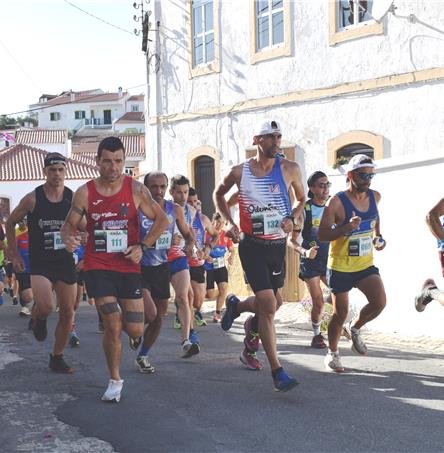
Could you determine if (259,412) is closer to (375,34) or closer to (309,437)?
(309,437)

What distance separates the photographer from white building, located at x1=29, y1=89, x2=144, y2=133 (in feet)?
398

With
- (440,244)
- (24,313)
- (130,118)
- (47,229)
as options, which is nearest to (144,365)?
(47,229)

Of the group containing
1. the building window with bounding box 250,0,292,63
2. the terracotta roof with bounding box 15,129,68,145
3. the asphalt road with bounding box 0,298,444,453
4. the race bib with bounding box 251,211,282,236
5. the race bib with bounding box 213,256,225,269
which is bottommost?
the asphalt road with bounding box 0,298,444,453

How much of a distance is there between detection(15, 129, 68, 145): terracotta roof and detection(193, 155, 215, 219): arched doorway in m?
60.3

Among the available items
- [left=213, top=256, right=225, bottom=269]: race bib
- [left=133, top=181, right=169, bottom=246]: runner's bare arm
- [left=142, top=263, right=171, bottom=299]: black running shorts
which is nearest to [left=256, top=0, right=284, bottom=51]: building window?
[left=213, top=256, right=225, bottom=269]: race bib

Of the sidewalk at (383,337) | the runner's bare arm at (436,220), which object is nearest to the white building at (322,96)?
the sidewalk at (383,337)

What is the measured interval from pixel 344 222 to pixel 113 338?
7.77ft

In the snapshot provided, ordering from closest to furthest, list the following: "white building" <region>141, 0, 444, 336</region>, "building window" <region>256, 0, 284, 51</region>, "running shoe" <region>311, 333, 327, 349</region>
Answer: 1. "running shoe" <region>311, 333, 327, 349</region>
2. "white building" <region>141, 0, 444, 336</region>
3. "building window" <region>256, 0, 284, 51</region>

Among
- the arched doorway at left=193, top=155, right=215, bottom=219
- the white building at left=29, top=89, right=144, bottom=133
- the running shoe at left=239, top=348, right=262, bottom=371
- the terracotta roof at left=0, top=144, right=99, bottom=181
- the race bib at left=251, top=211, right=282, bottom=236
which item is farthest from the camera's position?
the white building at left=29, top=89, right=144, bottom=133

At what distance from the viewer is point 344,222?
784 centimetres

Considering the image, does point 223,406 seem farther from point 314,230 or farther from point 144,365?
point 314,230

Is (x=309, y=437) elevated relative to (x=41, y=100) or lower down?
lower down

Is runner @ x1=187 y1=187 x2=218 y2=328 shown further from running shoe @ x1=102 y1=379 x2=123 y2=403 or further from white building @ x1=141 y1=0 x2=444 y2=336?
running shoe @ x1=102 y1=379 x2=123 y2=403

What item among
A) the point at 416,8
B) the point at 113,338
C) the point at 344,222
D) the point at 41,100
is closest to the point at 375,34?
the point at 416,8
